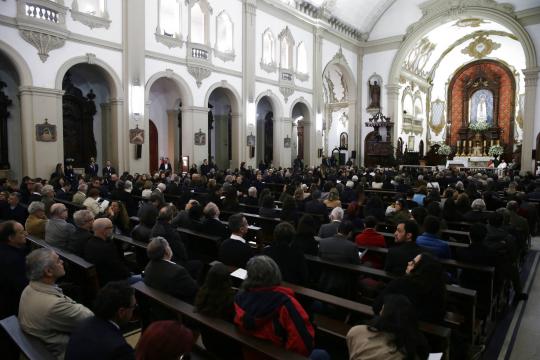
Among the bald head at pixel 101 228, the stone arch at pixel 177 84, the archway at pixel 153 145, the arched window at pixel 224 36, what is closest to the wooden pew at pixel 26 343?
the bald head at pixel 101 228

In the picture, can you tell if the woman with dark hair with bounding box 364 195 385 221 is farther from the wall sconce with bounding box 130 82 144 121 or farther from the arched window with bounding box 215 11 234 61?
the arched window with bounding box 215 11 234 61

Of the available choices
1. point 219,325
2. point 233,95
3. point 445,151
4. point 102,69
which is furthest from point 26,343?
point 445,151

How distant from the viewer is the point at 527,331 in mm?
4047

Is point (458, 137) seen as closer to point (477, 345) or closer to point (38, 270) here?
point (477, 345)

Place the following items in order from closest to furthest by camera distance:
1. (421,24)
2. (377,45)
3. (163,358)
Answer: (163,358) < (421,24) < (377,45)

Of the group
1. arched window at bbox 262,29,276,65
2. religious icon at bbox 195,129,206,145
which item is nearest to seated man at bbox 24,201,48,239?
religious icon at bbox 195,129,206,145

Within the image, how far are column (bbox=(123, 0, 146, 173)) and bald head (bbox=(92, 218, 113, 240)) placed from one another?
385 inches

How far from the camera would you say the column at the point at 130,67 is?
13.0 m

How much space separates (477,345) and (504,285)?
138 centimetres

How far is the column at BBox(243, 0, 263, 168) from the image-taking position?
1691 centimetres

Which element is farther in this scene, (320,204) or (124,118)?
(124,118)

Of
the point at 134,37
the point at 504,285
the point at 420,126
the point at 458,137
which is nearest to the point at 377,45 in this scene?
the point at 420,126

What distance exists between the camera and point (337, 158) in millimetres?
24375

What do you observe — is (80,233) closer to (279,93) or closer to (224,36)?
(224,36)
